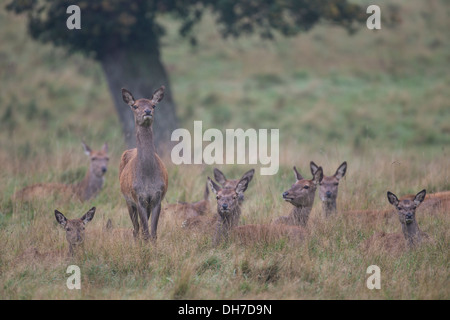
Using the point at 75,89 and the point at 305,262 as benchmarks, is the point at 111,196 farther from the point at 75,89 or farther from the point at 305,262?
the point at 75,89

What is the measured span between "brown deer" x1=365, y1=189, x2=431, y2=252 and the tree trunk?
278 inches

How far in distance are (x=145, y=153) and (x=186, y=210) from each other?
1.42 meters

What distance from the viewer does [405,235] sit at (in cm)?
763

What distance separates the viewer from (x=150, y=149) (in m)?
7.84

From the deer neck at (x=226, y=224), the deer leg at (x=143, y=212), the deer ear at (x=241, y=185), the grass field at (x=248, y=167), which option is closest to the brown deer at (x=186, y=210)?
the grass field at (x=248, y=167)

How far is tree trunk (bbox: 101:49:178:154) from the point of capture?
14156mm

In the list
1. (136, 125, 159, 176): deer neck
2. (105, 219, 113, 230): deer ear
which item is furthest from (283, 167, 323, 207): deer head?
(105, 219, 113, 230): deer ear

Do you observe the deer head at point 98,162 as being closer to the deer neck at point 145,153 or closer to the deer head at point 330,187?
the deer neck at point 145,153

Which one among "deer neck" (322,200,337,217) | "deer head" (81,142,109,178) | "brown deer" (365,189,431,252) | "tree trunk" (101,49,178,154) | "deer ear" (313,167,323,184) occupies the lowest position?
"brown deer" (365,189,431,252)

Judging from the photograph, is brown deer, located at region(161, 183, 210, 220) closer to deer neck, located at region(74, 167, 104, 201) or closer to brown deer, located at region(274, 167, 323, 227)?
brown deer, located at region(274, 167, 323, 227)

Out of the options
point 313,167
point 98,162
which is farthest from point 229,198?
point 98,162

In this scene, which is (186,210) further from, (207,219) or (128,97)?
(128,97)

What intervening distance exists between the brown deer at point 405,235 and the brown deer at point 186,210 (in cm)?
237
